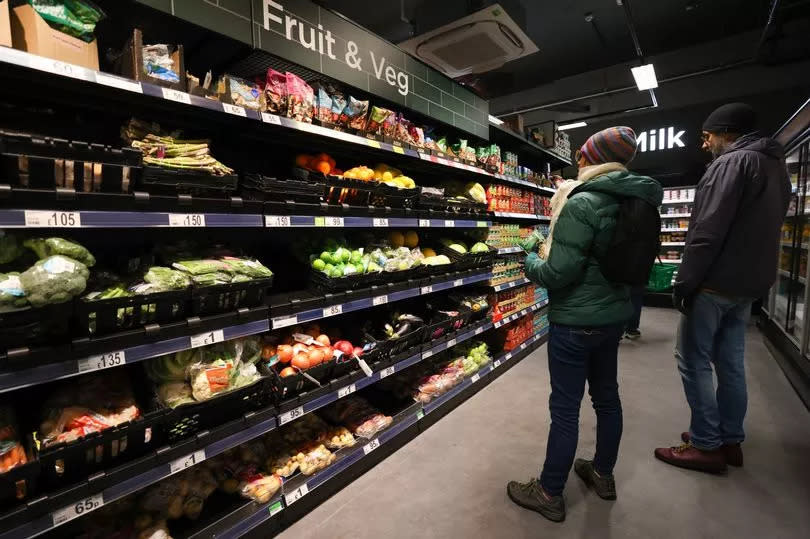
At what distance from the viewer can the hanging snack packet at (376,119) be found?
8.20 feet

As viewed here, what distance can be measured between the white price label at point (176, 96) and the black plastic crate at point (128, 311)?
767 millimetres

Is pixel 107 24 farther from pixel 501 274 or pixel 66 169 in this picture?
pixel 501 274

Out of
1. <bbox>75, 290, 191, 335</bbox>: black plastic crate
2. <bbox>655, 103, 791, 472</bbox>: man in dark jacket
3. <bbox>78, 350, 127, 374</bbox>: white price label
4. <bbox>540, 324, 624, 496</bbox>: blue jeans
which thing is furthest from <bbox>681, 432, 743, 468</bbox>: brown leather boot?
<bbox>78, 350, 127, 374</bbox>: white price label

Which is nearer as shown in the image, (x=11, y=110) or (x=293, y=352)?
(x=11, y=110)

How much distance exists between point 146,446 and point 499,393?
2.86m

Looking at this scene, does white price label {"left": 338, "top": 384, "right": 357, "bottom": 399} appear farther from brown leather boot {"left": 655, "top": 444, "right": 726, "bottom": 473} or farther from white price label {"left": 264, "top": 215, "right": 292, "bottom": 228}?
brown leather boot {"left": 655, "top": 444, "right": 726, "bottom": 473}

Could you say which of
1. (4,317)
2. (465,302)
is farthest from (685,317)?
(4,317)

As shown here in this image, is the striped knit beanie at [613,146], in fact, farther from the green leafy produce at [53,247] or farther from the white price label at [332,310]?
the green leafy produce at [53,247]

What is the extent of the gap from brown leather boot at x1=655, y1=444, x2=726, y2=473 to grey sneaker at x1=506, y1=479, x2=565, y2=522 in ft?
A: 3.19

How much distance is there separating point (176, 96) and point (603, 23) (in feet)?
23.3

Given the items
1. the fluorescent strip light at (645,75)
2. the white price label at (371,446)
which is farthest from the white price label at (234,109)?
the fluorescent strip light at (645,75)

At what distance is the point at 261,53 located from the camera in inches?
79.4

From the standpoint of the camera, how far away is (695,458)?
7.91ft

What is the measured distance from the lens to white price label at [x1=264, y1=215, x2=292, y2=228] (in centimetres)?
191
